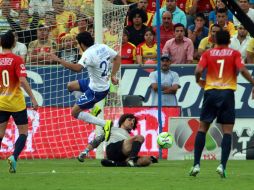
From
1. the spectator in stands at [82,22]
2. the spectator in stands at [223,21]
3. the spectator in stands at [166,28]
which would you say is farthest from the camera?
the spectator in stands at [166,28]

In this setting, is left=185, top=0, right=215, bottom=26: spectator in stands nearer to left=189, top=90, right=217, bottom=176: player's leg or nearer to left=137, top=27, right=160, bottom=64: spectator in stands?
left=137, top=27, right=160, bottom=64: spectator in stands

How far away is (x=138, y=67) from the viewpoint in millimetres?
24281

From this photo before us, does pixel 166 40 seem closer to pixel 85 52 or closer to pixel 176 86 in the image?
pixel 176 86

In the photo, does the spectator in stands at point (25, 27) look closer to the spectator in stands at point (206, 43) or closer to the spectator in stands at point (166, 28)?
the spectator in stands at point (166, 28)

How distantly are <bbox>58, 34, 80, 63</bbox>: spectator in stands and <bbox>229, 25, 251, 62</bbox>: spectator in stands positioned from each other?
13.1 feet

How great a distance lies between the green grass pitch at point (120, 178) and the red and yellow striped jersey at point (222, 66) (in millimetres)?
1426

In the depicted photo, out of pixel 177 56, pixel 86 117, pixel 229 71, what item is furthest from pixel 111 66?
pixel 229 71

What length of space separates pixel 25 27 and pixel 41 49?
2.45 feet

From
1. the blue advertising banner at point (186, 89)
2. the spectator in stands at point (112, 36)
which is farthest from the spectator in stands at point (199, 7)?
the spectator in stands at point (112, 36)

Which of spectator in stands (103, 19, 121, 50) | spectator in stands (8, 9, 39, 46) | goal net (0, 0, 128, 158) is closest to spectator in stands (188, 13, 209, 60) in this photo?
goal net (0, 0, 128, 158)

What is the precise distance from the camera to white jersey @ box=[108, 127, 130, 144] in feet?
61.9

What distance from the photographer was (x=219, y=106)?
596 inches

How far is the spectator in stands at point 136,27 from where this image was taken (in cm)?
2630

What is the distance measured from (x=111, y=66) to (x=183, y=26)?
3980 millimetres
